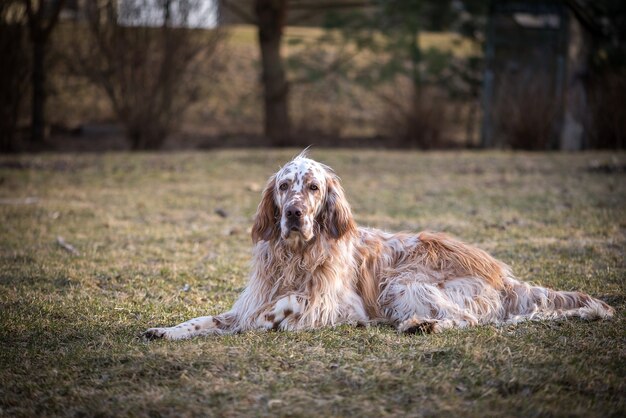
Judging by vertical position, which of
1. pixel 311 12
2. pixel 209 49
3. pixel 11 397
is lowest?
pixel 11 397

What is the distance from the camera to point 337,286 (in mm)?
4883

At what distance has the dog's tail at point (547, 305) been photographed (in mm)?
4852

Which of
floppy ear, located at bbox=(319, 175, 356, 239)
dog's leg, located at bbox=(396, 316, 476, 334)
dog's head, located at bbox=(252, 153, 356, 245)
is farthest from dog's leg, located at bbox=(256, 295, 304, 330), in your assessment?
dog's leg, located at bbox=(396, 316, 476, 334)

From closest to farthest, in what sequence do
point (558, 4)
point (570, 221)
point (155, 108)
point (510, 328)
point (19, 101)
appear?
point (510, 328) < point (570, 221) < point (19, 101) < point (155, 108) < point (558, 4)

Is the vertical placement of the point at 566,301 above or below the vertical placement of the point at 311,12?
below

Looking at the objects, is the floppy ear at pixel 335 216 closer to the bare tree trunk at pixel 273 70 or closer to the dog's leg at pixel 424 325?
the dog's leg at pixel 424 325

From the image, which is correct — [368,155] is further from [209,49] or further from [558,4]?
[558,4]

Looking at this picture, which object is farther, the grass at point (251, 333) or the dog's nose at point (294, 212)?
the dog's nose at point (294, 212)

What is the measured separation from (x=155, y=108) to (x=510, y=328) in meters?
12.9

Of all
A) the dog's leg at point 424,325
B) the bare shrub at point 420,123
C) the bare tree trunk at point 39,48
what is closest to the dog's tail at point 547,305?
the dog's leg at point 424,325

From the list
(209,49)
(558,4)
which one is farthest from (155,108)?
(558,4)

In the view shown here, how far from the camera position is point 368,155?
15633mm

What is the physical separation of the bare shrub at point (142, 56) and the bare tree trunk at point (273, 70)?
2.22 metres

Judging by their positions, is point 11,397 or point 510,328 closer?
point 11,397
